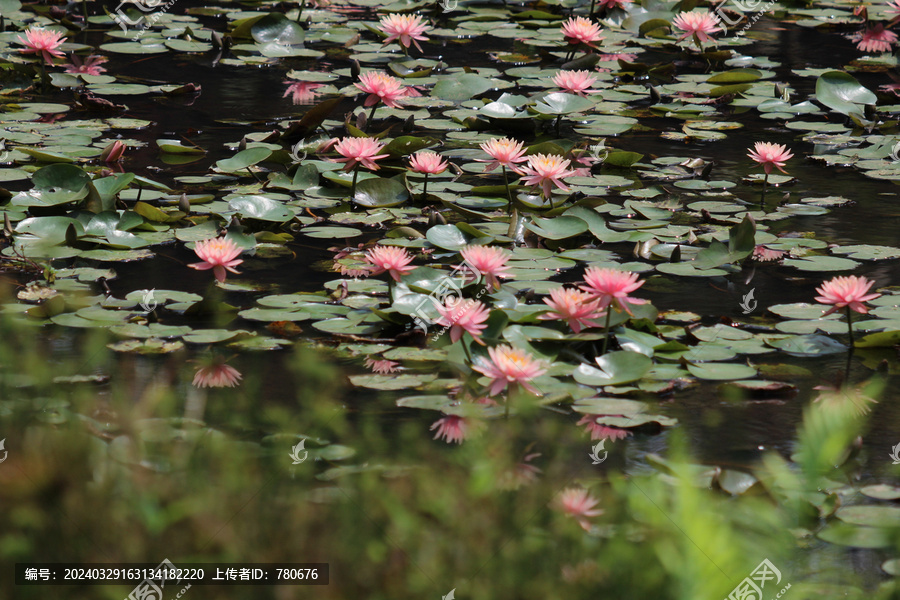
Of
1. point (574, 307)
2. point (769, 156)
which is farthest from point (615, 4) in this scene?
point (574, 307)

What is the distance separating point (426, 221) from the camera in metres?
3.22

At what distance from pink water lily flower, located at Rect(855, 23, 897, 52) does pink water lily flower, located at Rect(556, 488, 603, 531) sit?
4744mm

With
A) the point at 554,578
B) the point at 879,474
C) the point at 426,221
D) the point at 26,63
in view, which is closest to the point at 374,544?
the point at 554,578

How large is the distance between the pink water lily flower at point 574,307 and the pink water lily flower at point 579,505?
0.54 m

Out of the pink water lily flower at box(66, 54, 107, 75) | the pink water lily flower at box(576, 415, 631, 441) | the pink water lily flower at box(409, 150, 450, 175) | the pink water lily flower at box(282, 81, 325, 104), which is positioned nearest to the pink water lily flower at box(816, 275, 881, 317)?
the pink water lily flower at box(576, 415, 631, 441)

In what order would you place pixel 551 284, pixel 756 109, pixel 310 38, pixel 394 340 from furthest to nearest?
pixel 310 38
pixel 756 109
pixel 551 284
pixel 394 340

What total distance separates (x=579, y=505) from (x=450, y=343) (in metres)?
0.73

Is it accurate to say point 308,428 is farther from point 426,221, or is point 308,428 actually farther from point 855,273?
point 855,273

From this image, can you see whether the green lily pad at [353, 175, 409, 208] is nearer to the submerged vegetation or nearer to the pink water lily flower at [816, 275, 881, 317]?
the submerged vegetation

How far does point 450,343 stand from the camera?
7.82ft

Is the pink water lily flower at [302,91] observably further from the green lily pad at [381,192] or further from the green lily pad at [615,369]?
the green lily pad at [615,369]

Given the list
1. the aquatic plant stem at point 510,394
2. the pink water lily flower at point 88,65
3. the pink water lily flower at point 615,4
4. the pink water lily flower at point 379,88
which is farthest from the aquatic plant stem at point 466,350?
the pink water lily flower at point 615,4

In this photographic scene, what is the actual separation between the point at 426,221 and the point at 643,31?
3.10 metres

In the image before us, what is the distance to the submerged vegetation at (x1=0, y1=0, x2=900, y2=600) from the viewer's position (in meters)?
1.69
